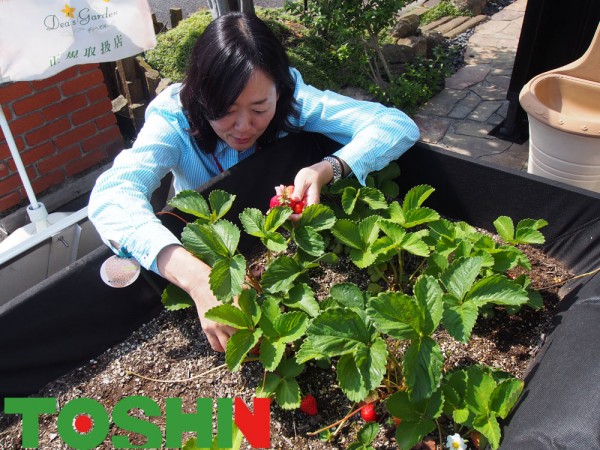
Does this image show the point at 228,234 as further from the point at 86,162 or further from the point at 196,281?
the point at 86,162

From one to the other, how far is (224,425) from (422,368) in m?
0.36

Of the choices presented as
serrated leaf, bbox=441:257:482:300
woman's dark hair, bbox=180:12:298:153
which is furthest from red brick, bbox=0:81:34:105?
serrated leaf, bbox=441:257:482:300

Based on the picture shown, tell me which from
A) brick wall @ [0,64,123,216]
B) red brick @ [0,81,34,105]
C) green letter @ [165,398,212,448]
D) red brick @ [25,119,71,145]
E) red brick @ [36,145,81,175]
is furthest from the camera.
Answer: red brick @ [36,145,81,175]

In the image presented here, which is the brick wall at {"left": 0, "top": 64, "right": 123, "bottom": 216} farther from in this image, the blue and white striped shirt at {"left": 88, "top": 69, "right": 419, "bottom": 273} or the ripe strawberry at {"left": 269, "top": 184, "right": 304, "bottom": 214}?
the ripe strawberry at {"left": 269, "top": 184, "right": 304, "bottom": 214}

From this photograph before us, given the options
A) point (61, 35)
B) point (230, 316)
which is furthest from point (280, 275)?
point (61, 35)

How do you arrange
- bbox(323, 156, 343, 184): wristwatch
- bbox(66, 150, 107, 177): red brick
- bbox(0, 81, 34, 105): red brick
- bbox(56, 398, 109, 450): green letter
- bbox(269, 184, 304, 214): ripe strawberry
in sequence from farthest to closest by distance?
bbox(66, 150, 107, 177): red brick < bbox(0, 81, 34, 105): red brick < bbox(323, 156, 343, 184): wristwatch < bbox(269, 184, 304, 214): ripe strawberry < bbox(56, 398, 109, 450): green letter

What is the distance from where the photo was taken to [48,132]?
281 centimetres

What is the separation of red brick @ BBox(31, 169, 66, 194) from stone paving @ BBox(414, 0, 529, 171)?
2.07 m

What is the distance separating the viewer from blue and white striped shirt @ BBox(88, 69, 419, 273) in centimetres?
119

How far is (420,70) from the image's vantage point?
3.64 meters

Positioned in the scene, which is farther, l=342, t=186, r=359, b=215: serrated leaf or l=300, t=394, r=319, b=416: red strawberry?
l=342, t=186, r=359, b=215: serrated leaf

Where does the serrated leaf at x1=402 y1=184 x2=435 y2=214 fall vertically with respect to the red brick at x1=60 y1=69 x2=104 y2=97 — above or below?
above

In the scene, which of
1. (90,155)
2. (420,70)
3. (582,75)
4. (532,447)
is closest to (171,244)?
(532,447)

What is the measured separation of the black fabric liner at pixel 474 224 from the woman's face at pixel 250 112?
9 centimetres
